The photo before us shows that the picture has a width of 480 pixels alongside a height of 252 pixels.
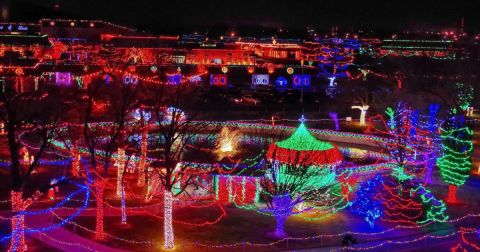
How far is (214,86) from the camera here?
60.5 meters

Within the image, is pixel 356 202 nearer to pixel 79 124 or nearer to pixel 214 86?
pixel 79 124

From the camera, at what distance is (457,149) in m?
22.4

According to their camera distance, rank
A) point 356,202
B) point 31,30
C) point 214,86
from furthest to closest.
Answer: point 31,30
point 214,86
point 356,202

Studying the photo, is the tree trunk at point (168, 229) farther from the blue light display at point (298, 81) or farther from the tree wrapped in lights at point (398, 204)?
the blue light display at point (298, 81)

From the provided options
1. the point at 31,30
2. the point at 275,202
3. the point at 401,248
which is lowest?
the point at 401,248

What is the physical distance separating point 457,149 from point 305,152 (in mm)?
6387

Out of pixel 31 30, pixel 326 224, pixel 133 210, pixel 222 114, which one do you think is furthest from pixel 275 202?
pixel 31 30

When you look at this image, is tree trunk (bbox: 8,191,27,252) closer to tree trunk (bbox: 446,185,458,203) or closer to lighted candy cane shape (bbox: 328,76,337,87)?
tree trunk (bbox: 446,185,458,203)

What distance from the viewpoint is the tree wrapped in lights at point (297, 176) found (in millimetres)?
18594

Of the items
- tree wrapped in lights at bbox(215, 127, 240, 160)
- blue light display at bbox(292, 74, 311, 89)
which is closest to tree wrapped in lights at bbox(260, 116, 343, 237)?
tree wrapped in lights at bbox(215, 127, 240, 160)

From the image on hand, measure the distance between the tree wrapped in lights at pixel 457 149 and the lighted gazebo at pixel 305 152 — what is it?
4.50 m

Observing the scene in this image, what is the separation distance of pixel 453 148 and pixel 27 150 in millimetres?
20764

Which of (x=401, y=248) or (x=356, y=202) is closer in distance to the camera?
(x=401, y=248)

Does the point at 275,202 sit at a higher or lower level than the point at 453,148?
lower
